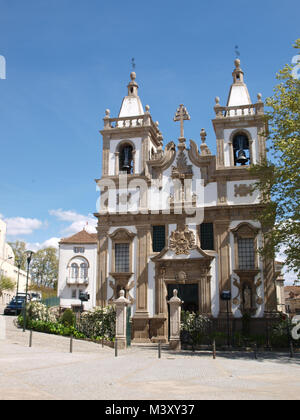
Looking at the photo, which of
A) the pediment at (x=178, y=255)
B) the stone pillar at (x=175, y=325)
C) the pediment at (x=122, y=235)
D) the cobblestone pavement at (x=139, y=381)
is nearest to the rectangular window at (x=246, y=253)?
the pediment at (x=178, y=255)

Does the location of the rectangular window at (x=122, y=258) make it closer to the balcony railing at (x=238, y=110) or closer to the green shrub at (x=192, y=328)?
the green shrub at (x=192, y=328)

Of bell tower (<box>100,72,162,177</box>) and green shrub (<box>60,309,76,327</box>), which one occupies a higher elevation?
bell tower (<box>100,72,162,177</box>)

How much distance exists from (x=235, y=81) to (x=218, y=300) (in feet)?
56.1

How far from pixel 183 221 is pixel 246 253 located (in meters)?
4.75

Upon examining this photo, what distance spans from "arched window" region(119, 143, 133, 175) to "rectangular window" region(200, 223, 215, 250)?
7.38m

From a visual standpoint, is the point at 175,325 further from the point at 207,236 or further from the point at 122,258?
the point at 122,258

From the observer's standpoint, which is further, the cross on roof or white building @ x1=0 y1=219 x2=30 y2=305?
white building @ x1=0 y1=219 x2=30 y2=305

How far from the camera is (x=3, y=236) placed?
72.6 metres

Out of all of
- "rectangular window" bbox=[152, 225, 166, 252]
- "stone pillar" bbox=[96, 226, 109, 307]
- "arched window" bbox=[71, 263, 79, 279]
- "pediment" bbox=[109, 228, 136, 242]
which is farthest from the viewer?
"arched window" bbox=[71, 263, 79, 279]

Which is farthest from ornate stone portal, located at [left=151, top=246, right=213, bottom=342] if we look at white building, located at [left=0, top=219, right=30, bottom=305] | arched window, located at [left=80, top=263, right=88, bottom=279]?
white building, located at [left=0, top=219, right=30, bottom=305]

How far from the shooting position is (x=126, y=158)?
3350cm

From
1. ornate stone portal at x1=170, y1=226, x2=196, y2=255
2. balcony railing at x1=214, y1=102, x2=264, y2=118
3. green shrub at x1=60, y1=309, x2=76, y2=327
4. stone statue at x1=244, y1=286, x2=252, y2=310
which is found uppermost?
balcony railing at x1=214, y1=102, x2=264, y2=118

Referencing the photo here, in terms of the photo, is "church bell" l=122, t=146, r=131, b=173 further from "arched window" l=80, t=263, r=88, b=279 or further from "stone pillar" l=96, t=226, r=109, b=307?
"arched window" l=80, t=263, r=88, b=279

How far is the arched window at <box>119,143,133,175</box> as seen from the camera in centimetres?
3344
